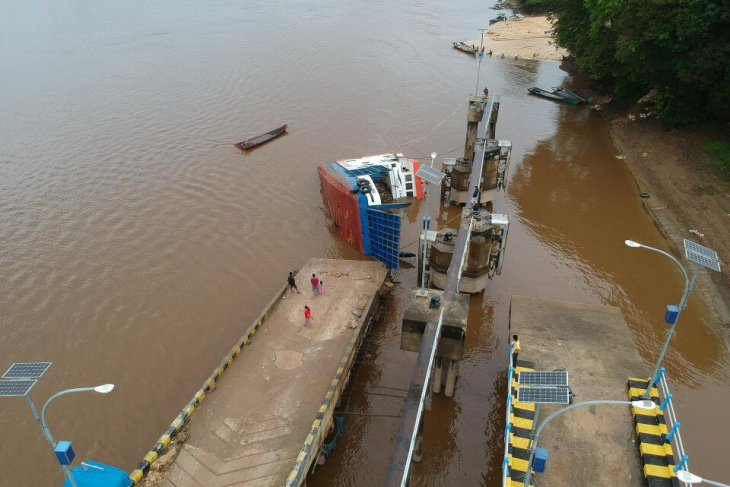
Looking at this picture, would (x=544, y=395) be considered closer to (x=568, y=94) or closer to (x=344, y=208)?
(x=344, y=208)

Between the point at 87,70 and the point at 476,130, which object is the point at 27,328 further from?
the point at 87,70

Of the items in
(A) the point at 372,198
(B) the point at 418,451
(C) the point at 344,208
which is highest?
(A) the point at 372,198

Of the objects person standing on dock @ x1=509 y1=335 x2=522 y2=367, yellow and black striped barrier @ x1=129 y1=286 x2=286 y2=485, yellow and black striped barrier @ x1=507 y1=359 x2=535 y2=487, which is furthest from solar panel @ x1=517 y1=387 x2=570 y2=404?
yellow and black striped barrier @ x1=129 y1=286 x2=286 y2=485

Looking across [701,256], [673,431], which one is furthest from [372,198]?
[673,431]

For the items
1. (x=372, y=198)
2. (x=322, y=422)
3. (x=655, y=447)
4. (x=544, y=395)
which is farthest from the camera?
(x=372, y=198)

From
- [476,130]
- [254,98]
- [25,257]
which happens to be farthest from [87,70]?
[476,130]
